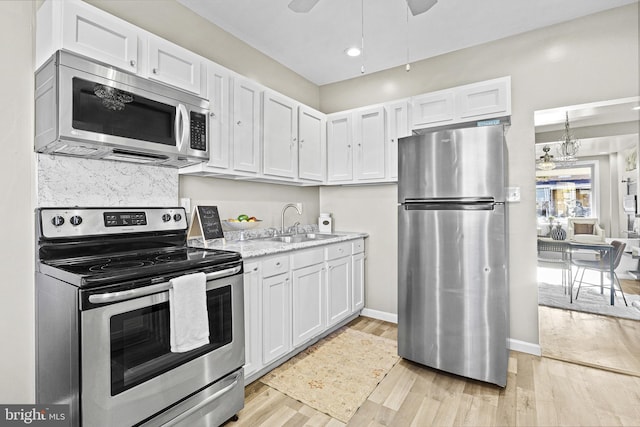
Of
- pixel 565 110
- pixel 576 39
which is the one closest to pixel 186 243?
pixel 565 110

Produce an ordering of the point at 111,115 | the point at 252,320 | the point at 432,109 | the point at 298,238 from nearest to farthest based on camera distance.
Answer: the point at 111,115 < the point at 252,320 < the point at 432,109 < the point at 298,238

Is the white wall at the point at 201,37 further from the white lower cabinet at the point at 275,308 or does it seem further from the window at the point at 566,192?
the window at the point at 566,192

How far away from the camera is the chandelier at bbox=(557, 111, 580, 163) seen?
9.05ft

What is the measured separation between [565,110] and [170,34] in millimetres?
3230

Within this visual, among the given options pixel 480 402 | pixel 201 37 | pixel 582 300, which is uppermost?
pixel 201 37

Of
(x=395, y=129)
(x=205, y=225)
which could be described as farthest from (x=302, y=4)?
(x=395, y=129)

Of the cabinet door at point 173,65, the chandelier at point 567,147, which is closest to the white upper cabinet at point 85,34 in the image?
the cabinet door at point 173,65

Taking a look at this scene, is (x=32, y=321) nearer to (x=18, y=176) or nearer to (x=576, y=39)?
(x=18, y=176)

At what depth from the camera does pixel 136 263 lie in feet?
5.24

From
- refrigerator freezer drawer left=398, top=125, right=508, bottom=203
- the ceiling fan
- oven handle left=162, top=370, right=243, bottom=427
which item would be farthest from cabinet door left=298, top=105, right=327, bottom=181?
oven handle left=162, top=370, right=243, bottom=427

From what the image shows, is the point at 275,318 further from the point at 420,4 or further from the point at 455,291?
the point at 420,4

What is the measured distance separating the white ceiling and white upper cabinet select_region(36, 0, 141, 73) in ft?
2.82

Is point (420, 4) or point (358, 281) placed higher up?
point (420, 4)

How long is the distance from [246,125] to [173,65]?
26.2 inches
